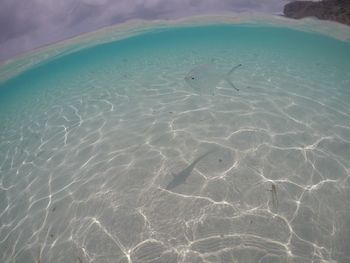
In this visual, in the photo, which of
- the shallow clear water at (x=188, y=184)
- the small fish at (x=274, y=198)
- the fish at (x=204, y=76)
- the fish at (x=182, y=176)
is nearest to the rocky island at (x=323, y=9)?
the shallow clear water at (x=188, y=184)

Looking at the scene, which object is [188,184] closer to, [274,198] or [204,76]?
[274,198]

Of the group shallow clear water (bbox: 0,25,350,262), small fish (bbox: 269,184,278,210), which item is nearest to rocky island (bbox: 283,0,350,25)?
shallow clear water (bbox: 0,25,350,262)

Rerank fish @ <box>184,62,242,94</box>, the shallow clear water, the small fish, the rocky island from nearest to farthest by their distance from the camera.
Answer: the shallow clear water, the small fish, fish @ <box>184,62,242,94</box>, the rocky island

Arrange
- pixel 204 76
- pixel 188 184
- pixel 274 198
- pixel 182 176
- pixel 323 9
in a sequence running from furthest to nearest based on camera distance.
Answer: pixel 323 9 → pixel 182 176 → pixel 204 76 → pixel 188 184 → pixel 274 198

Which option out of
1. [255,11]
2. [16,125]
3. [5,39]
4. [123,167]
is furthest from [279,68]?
[5,39]

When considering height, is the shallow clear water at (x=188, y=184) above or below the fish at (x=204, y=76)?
below

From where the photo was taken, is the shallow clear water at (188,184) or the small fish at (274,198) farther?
the small fish at (274,198)

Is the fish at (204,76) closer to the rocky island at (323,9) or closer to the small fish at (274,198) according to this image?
the small fish at (274,198)

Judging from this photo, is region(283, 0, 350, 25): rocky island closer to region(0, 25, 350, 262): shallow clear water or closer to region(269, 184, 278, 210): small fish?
region(0, 25, 350, 262): shallow clear water

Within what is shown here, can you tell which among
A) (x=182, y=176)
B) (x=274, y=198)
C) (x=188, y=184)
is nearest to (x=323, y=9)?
(x=274, y=198)

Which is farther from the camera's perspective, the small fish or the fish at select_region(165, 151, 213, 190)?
the fish at select_region(165, 151, 213, 190)
